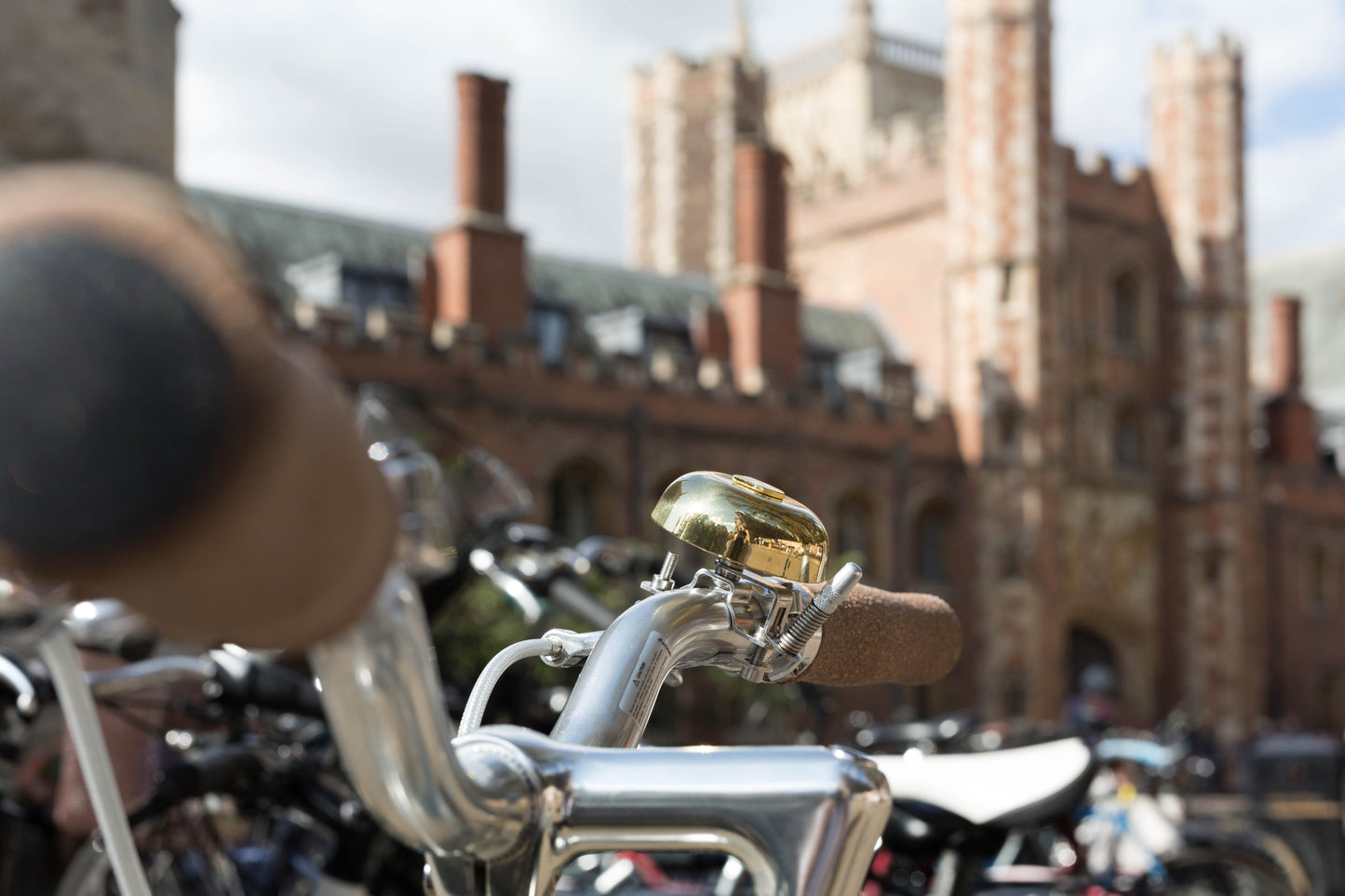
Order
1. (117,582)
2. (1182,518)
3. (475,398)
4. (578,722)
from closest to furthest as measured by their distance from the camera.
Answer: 1. (117,582)
2. (578,722)
3. (475,398)
4. (1182,518)

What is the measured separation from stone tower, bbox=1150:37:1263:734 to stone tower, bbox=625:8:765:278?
25.8 ft

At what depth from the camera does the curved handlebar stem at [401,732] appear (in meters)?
0.57

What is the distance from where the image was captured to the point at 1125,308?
2589 cm

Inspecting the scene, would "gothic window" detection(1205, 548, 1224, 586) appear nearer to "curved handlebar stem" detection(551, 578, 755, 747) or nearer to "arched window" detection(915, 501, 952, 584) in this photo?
"arched window" detection(915, 501, 952, 584)

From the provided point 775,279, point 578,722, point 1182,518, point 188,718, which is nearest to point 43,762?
point 188,718

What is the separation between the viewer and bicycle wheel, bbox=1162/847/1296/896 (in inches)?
166

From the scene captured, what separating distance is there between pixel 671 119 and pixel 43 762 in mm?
27162

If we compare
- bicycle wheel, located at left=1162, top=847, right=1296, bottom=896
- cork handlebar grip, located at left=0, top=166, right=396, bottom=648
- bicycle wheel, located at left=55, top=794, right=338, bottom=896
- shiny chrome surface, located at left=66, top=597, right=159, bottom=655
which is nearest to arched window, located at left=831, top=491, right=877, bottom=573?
bicycle wheel, located at left=1162, top=847, right=1296, bottom=896

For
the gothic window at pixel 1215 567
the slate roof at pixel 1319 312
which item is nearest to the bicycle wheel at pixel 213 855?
the gothic window at pixel 1215 567

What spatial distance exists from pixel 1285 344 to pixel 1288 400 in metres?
1.22

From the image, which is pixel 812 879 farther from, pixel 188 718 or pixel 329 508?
pixel 188 718

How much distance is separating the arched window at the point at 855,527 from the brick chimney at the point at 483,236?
19.7 ft

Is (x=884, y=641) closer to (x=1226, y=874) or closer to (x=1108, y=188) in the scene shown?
(x=1226, y=874)

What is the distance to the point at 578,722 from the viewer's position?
0.85 m
